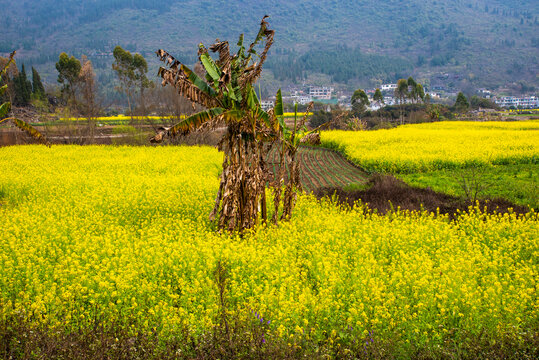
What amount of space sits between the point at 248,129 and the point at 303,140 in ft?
7.00

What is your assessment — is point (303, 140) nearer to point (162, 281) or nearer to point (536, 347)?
point (162, 281)

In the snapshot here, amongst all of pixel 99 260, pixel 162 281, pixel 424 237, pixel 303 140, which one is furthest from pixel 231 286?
pixel 303 140

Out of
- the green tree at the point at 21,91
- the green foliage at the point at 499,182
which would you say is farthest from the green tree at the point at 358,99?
the green foliage at the point at 499,182

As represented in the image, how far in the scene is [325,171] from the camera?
2503 centimetres

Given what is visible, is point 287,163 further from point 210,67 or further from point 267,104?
point 267,104

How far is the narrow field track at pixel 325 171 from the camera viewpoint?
21444 mm

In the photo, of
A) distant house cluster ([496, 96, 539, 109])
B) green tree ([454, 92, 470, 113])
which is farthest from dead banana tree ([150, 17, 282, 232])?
distant house cluster ([496, 96, 539, 109])

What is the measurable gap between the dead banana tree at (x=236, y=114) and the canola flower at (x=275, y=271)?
90 centimetres

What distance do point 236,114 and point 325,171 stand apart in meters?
14.7

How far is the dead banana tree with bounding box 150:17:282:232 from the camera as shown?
10867 mm

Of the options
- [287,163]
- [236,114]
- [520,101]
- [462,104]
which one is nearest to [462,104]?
[462,104]

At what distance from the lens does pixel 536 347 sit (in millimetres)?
5477

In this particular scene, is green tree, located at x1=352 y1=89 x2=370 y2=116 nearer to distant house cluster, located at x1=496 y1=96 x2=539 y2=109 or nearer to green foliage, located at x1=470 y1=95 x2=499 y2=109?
green foliage, located at x1=470 y1=95 x2=499 y2=109

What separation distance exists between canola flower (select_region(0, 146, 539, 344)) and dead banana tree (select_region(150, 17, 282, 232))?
896 mm
